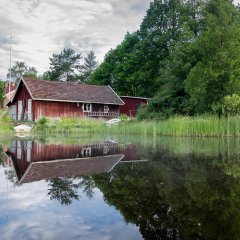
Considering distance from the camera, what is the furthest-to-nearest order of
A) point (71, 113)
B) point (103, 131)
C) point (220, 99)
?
point (71, 113) < point (103, 131) < point (220, 99)

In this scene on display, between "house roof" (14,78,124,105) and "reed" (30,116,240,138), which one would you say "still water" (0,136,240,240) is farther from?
"house roof" (14,78,124,105)

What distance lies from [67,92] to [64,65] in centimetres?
2886

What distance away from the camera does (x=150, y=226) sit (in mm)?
2363

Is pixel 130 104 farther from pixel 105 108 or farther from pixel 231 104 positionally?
pixel 231 104

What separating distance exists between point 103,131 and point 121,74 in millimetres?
22099

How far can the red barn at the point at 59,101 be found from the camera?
1218 inches

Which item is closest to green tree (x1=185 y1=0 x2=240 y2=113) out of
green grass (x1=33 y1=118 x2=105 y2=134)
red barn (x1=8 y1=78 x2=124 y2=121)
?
green grass (x1=33 y1=118 x2=105 y2=134)

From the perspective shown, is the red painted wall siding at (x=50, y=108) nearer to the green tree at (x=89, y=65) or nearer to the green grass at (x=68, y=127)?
the green grass at (x=68, y=127)

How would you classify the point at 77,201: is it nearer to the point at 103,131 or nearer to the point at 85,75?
the point at 103,131

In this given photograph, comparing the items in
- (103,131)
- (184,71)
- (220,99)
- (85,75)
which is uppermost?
(85,75)

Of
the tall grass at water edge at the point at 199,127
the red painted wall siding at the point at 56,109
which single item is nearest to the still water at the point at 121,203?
the tall grass at water edge at the point at 199,127

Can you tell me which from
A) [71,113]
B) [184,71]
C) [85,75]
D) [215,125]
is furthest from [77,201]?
[85,75]

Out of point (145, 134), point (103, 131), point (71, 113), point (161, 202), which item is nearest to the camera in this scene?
point (161, 202)

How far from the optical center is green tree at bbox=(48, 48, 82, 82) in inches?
2393
